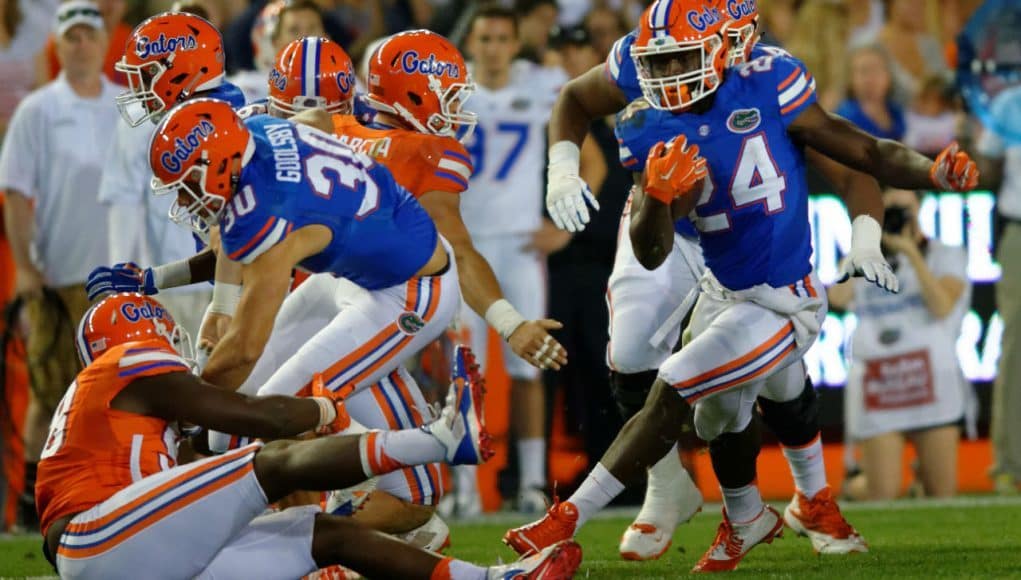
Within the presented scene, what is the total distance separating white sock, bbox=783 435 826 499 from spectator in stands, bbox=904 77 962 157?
418 cm

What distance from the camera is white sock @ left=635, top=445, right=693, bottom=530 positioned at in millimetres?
6117

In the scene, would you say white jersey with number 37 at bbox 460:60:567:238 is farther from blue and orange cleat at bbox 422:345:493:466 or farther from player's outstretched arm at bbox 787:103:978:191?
blue and orange cleat at bbox 422:345:493:466

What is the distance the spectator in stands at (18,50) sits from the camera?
9461 mm

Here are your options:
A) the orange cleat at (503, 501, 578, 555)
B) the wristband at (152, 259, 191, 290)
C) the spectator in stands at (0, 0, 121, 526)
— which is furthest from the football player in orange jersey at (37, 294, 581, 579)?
the spectator in stands at (0, 0, 121, 526)

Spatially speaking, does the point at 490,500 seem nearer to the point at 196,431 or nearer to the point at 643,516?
the point at 643,516

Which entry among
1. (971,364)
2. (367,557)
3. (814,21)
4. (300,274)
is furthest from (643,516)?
(814,21)

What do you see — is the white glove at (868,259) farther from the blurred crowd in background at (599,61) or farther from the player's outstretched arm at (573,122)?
the blurred crowd in background at (599,61)

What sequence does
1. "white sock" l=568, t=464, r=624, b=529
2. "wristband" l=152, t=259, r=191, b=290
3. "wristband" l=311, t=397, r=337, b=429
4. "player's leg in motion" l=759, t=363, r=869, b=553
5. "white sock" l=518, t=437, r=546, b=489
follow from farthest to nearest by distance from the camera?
"white sock" l=518, t=437, r=546, b=489, "player's leg in motion" l=759, t=363, r=869, b=553, "wristband" l=152, t=259, r=191, b=290, "white sock" l=568, t=464, r=624, b=529, "wristband" l=311, t=397, r=337, b=429

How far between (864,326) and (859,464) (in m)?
0.78

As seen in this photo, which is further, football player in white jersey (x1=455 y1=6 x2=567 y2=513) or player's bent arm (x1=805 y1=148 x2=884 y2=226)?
football player in white jersey (x1=455 y1=6 x2=567 y2=513)

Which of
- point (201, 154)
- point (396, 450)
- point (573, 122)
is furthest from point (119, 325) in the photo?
point (573, 122)

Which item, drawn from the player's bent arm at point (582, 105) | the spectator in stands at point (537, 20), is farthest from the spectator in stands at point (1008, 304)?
the player's bent arm at point (582, 105)

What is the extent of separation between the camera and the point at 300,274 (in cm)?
608

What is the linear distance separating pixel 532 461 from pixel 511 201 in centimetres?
124
